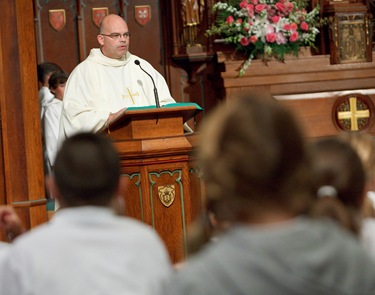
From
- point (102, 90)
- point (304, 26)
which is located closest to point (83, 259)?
point (102, 90)

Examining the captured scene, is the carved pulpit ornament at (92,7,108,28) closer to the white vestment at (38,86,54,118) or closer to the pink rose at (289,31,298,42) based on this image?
the white vestment at (38,86,54,118)

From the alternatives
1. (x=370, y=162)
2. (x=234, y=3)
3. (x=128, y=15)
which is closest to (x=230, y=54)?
(x=234, y=3)

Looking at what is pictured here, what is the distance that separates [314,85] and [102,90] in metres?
3.42

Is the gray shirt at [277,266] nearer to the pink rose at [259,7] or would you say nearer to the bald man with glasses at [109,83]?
the bald man with glasses at [109,83]

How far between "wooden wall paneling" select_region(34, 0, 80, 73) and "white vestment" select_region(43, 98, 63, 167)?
1.28m

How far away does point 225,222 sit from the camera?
6.61 ft

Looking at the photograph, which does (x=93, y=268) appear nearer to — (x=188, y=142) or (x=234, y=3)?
(x=188, y=142)

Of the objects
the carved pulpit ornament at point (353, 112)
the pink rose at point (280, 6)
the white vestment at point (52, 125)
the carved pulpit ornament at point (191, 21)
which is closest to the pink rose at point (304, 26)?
the pink rose at point (280, 6)

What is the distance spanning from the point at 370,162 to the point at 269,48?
7360 mm

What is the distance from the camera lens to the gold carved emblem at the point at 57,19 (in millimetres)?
11062

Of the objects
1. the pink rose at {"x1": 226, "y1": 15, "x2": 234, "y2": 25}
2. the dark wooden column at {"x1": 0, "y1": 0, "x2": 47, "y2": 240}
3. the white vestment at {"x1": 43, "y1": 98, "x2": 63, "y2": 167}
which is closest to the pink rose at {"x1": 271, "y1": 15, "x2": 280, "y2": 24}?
the pink rose at {"x1": 226, "y1": 15, "x2": 234, "y2": 25}

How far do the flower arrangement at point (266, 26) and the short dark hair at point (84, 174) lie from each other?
8.01 m

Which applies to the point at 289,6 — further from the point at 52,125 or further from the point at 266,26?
the point at 52,125

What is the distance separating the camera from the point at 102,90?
8.12 meters
